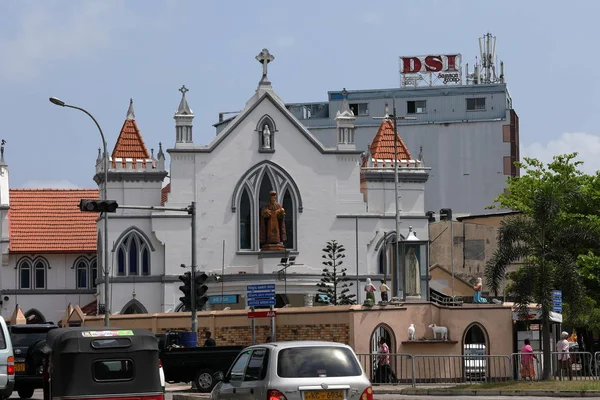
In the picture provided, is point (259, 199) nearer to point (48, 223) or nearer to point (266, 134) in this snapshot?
point (266, 134)

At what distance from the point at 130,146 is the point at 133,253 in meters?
5.78

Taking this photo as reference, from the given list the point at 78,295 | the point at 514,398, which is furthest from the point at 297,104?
the point at 514,398

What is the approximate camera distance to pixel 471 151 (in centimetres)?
→ 9794

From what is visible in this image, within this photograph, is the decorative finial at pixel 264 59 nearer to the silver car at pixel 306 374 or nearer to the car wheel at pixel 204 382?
the car wheel at pixel 204 382

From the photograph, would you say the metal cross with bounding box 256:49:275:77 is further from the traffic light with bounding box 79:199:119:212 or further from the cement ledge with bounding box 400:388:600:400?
the cement ledge with bounding box 400:388:600:400

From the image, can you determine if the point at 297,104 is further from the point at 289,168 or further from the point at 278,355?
the point at 278,355

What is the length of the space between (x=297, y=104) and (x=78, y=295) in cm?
3377

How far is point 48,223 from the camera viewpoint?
267 ft

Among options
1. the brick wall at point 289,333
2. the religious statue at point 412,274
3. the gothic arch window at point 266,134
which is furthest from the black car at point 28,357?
the gothic arch window at point 266,134

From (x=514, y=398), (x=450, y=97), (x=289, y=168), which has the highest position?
(x=450, y=97)

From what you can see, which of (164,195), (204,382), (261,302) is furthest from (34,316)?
(204,382)

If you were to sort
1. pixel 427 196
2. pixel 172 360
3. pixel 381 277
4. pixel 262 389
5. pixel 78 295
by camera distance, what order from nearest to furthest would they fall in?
pixel 262 389 → pixel 172 360 → pixel 381 277 → pixel 78 295 → pixel 427 196

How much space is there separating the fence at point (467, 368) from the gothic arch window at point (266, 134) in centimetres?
3168

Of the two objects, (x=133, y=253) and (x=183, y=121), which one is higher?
(x=183, y=121)
